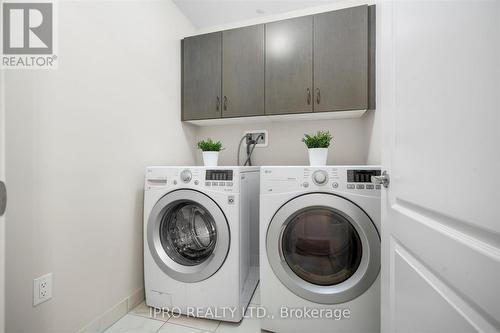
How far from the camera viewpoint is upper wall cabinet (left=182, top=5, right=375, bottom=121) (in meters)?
1.59

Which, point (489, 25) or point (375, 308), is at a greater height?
point (489, 25)

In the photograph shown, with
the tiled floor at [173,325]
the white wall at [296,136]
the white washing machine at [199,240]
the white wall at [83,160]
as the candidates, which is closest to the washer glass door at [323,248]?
the white washing machine at [199,240]

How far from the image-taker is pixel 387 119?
0.89 m

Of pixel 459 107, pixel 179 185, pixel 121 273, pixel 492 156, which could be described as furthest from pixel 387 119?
Answer: pixel 121 273

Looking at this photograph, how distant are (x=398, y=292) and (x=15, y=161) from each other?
1.50 meters

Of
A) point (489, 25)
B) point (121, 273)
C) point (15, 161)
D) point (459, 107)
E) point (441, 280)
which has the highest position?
point (489, 25)

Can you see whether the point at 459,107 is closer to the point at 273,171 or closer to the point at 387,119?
the point at 387,119

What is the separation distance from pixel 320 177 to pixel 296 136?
98cm

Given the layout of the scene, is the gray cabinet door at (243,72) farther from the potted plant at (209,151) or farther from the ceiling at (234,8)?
the potted plant at (209,151)

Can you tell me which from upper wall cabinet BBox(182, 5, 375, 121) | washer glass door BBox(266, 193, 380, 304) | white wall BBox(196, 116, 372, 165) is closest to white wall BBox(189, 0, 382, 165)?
white wall BBox(196, 116, 372, 165)

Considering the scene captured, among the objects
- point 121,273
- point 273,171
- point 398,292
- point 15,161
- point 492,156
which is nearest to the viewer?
point 492,156

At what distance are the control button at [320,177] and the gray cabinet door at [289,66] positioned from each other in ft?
2.33

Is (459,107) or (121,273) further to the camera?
(121,273)

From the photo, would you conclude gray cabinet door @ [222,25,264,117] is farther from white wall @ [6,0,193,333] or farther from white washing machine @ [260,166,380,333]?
white washing machine @ [260,166,380,333]
